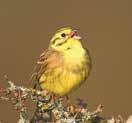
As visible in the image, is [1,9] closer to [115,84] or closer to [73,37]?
[115,84]

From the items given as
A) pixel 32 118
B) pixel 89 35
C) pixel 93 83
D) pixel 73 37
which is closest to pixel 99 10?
pixel 89 35

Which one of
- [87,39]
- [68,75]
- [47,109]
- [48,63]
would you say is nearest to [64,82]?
[68,75]

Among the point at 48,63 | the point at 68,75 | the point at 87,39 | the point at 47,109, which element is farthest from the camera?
the point at 87,39

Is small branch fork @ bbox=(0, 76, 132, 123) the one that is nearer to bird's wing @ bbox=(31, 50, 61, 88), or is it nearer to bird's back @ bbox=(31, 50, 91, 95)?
bird's back @ bbox=(31, 50, 91, 95)

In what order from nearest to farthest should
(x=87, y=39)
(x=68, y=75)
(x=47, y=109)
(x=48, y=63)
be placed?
(x=47, y=109)
(x=68, y=75)
(x=48, y=63)
(x=87, y=39)

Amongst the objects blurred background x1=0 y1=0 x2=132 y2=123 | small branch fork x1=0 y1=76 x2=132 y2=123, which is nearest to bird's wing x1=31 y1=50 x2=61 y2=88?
small branch fork x1=0 y1=76 x2=132 y2=123

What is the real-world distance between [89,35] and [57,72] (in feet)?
8.37

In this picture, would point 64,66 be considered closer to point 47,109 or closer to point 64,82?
point 64,82

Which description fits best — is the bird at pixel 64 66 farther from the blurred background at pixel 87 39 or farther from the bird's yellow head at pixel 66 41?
the blurred background at pixel 87 39

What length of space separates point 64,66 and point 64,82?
96 millimetres

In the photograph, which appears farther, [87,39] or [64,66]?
[87,39]

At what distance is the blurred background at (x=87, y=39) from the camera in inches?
262

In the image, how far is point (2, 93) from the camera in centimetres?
368

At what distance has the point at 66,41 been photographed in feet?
15.5
